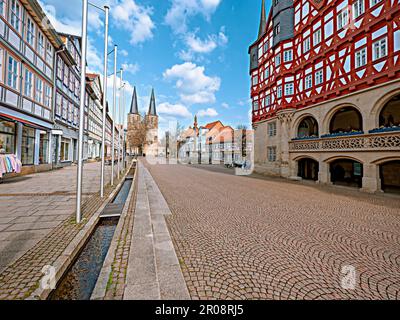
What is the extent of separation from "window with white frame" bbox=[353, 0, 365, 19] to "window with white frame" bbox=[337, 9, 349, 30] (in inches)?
17.4

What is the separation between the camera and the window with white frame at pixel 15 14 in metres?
11.0

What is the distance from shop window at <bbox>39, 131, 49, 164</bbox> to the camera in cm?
1509

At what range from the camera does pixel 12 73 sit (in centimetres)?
A: 1113

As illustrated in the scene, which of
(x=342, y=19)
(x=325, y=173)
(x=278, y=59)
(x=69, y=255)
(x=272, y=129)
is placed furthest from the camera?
(x=272, y=129)

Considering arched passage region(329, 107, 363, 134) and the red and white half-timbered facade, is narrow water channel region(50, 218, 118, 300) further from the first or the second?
arched passage region(329, 107, 363, 134)

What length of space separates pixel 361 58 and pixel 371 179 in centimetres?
700

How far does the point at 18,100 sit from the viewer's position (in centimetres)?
1169

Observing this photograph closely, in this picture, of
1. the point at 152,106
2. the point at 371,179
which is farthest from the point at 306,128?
the point at 152,106

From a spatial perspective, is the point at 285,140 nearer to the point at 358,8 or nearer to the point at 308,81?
the point at 308,81

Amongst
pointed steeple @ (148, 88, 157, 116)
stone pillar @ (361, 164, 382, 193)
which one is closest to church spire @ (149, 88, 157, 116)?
pointed steeple @ (148, 88, 157, 116)

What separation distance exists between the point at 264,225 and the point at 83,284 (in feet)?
13.1

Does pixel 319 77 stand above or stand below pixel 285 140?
above

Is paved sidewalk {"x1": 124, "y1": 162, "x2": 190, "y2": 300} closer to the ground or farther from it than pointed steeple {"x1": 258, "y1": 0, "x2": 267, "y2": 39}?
closer to the ground
